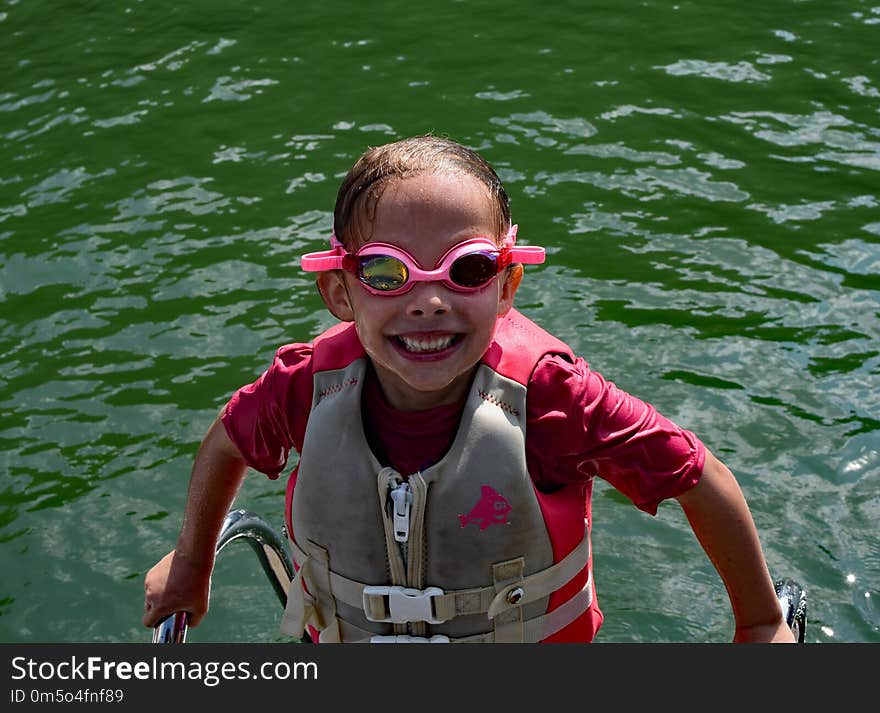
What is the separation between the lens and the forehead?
2932 mm

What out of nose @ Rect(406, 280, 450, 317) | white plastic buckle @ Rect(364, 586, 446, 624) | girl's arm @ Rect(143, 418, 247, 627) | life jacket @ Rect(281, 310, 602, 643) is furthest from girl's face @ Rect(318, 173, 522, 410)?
girl's arm @ Rect(143, 418, 247, 627)

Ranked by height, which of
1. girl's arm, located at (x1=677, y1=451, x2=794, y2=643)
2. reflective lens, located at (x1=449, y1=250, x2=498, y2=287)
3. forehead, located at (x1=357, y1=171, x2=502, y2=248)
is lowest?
girl's arm, located at (x1=677, y1=451, x2=794, y2=643)

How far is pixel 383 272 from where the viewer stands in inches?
116

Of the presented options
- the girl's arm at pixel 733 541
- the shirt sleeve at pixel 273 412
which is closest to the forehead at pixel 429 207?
the shirt sleeve at pixel 273 412

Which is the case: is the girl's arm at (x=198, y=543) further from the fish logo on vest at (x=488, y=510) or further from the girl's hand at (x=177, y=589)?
the fish logo on vest at (x=488, y=510)

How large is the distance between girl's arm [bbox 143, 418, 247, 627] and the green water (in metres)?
1.31

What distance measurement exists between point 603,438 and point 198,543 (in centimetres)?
121

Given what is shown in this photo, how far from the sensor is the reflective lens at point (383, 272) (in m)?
2.93

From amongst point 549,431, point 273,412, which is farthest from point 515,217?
point 549,431

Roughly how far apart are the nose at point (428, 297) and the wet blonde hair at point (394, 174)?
0.19m

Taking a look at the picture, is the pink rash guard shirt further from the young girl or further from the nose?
the nose

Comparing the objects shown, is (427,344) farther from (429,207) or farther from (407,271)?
(429,207)

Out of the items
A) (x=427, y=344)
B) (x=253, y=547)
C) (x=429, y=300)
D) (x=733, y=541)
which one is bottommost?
(x=253, y=547)

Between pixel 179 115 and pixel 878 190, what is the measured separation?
4.40m
